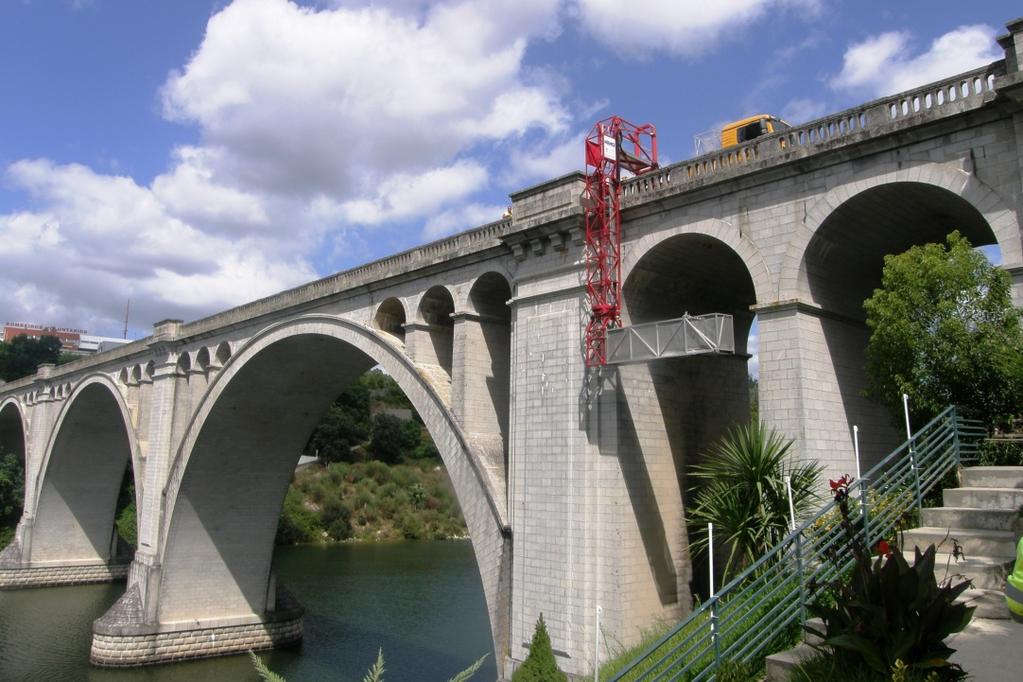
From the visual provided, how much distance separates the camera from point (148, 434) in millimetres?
33125

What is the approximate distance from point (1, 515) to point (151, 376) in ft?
75.3

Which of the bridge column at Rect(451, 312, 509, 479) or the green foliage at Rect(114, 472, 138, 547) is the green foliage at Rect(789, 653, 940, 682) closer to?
the bridge column at Rect(451, 312, 509, 479)

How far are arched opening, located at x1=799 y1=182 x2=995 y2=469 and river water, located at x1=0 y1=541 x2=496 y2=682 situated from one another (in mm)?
16376

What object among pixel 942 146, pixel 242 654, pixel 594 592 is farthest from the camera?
pixel 242 654

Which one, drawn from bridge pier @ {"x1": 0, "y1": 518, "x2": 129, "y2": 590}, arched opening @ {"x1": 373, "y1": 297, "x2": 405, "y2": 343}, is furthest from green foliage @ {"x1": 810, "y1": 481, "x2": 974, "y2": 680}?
bridge pier @ {"x1": 0, "y1": 518, "x2": 129, "y2": 590}

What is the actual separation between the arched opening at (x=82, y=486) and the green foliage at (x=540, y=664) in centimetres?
3420

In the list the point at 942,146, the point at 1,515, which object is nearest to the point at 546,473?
the point at 942,146

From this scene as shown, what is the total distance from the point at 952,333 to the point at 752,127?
721 cm

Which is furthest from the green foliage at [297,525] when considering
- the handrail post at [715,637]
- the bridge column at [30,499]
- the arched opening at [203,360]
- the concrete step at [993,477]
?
the handrail post at [715,637]

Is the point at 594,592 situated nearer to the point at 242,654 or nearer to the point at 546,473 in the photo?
the point at 546,473

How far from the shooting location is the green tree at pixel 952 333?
9.63 metres

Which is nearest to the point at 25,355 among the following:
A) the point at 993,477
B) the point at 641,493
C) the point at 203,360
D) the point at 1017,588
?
the point at 203,360

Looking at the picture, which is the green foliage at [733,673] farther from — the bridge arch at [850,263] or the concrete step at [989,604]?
the bridge arch at [850,263]

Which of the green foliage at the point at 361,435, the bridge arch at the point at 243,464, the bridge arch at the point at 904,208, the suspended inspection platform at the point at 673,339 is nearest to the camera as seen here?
the bridge arch at the point at 904,208
